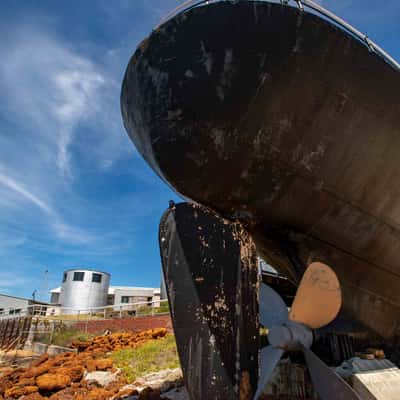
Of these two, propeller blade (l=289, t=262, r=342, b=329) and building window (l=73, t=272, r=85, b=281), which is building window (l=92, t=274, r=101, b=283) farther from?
propeller blade (l=289, t=262, r=342, b=329)

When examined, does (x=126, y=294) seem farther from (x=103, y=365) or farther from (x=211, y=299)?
(x=211, y=299)

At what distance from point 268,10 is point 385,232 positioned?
3605 mm

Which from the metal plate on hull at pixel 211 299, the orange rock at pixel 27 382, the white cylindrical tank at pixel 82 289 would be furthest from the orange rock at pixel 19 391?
the white cylindrical tank at pixel 82 289

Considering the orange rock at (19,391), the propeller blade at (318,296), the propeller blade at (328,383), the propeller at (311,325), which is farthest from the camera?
the orange rock at (19,391)

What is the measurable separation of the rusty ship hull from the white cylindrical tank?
32.7 metres

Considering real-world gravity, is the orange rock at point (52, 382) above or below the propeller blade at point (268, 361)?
below

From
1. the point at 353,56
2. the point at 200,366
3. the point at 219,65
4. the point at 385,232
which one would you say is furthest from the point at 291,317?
the point at 353,56

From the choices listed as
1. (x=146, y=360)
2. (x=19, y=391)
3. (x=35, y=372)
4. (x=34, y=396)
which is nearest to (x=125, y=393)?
(x=34, y=396)

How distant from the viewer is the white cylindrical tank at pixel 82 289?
33.2 m

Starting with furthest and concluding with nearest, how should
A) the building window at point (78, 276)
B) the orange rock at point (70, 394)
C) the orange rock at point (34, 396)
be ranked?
the building window at point (78, 276) < the orange rock at point (34, 396) < the orange rock at point (70, 394)

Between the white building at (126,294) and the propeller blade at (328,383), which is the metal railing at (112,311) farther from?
the propeller blade at (328,383)

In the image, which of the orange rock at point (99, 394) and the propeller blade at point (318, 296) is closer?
the propeller blade at point (318, 296)

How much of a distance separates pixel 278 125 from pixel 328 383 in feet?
10.1

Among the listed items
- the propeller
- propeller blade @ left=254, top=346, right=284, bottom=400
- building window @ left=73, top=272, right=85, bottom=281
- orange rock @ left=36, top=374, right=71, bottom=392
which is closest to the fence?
orange rock @ left=36, top=374, right=71, bottom=392
